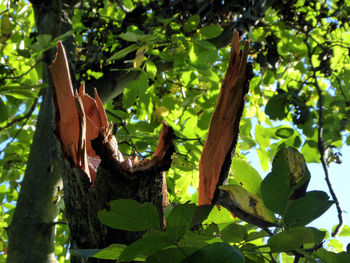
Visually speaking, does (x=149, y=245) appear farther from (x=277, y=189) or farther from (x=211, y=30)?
(x=211, y=30)

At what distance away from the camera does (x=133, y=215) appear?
630mm

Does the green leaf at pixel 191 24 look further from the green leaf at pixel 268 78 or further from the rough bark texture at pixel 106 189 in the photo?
the rough bark texture at pixel 106 189

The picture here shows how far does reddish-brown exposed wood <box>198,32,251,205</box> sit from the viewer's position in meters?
0.87

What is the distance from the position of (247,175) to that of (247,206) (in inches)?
3.4

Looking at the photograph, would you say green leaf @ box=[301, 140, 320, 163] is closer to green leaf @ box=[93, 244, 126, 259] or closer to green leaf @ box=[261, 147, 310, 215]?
green leaf @ box=[261, 147, 310, 215]

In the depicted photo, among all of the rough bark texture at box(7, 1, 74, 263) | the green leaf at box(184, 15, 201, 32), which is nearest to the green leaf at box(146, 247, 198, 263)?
the rough bark texture at box(7, 1, 74, 263)

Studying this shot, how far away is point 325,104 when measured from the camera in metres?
3.82

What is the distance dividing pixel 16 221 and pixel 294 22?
10.3ft

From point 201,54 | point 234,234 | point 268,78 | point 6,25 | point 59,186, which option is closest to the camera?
point 234,234

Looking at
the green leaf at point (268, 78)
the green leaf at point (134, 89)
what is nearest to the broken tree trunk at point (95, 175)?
the green leaf at point (134, 89)

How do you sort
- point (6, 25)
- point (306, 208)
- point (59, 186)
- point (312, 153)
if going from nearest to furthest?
point (306, 208) < point (59, 186) < point (312, 153) < point (6, 25)

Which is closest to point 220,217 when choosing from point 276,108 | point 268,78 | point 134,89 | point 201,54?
point 134,89

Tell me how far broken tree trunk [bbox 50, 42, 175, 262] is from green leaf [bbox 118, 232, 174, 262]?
0.29 m

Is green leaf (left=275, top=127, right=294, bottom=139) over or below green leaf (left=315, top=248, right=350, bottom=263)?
over
